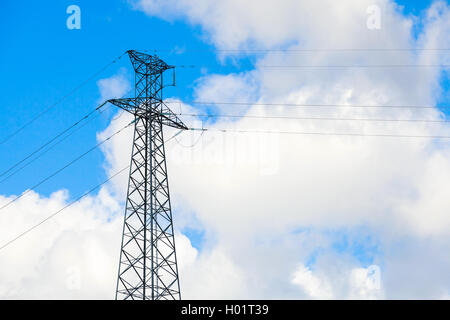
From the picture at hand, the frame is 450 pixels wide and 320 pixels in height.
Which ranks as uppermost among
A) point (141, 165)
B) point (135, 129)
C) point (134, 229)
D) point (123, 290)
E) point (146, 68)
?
point (146, 68)

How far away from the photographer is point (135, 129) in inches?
1590
